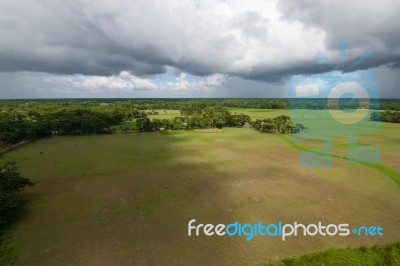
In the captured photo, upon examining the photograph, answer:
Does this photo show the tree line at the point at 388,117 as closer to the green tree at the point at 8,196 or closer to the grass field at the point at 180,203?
the grass field at the point at 180,203

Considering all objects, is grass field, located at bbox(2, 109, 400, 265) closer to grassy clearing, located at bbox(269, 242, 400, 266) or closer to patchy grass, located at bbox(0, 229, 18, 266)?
patchy grass, located at bbox(0, 229, 18, 266)

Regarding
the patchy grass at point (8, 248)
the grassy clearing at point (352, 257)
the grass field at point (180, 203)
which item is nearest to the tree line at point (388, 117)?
the grass field at point (180, 203)

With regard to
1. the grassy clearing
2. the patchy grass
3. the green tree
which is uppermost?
the green tree

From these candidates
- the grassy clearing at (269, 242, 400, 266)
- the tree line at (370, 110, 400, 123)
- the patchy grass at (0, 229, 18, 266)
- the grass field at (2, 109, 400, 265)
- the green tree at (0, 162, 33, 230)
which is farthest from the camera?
the tree line at (370, 110, 400, 123)

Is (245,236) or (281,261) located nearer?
(281,261)

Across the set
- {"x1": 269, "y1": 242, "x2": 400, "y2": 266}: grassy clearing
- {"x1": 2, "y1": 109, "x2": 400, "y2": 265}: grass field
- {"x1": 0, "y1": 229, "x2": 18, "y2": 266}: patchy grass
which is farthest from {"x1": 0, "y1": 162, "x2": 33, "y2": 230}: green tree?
{"x1": 269, "y1": 242, "x2": 400, "y2": 266}: grassy clearing

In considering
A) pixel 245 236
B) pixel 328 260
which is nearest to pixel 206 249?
pixel 245 236

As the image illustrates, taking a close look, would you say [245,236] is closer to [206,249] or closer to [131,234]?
[206,249]
